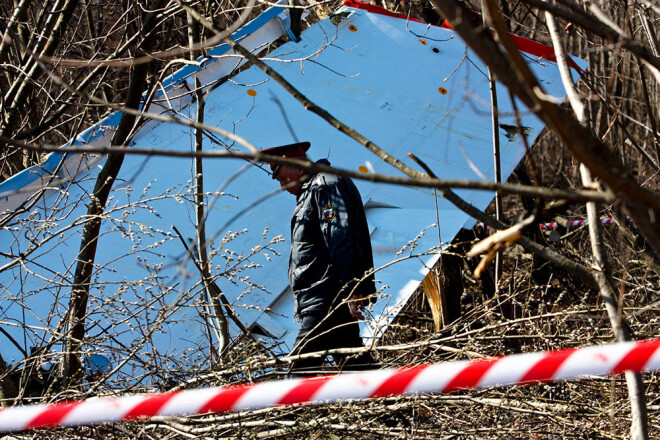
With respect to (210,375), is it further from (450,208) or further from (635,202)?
(450,208)

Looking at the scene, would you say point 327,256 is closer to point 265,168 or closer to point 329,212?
point 329,212

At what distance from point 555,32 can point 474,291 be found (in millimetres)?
4567

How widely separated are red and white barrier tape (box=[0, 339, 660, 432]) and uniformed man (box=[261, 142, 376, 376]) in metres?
1.60

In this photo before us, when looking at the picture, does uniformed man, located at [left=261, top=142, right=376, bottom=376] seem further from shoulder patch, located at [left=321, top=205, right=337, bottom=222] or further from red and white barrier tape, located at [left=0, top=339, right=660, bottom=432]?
red and white barrier tape, located at [left=0, top=339, right=660, bottom=432]

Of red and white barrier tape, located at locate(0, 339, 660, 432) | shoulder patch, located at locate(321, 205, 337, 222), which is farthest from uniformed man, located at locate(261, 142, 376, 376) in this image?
red and white barrier tape, located at locate(0, 339, 660, 432)

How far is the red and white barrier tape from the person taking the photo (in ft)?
6.57

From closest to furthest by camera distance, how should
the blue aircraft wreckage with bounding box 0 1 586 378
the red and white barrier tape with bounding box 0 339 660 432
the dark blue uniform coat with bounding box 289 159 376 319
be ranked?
the red and white barrier tape with bounding box 0 339 660 432 → the dark blue uniform coat with bounding box 289 159 376 319 → the blue aircraft wreckage with bounding box 0 1 586 378

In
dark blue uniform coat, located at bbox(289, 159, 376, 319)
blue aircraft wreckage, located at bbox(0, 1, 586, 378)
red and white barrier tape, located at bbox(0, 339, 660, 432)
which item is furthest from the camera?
blue aircraft wreckage, located at bbox(0, 1, 586, 378)

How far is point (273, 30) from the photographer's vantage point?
6395 mm

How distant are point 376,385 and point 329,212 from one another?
6.29 feet

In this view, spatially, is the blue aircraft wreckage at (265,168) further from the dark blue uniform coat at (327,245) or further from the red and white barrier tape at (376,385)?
the red and white barrier tape at (376,385)

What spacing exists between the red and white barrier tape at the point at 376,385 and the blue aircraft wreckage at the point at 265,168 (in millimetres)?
2494

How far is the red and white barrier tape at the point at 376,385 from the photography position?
78.8 inches

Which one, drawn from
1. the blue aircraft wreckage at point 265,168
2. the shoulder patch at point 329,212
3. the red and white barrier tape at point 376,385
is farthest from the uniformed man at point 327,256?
the red and white barrier tape at point 376,385
